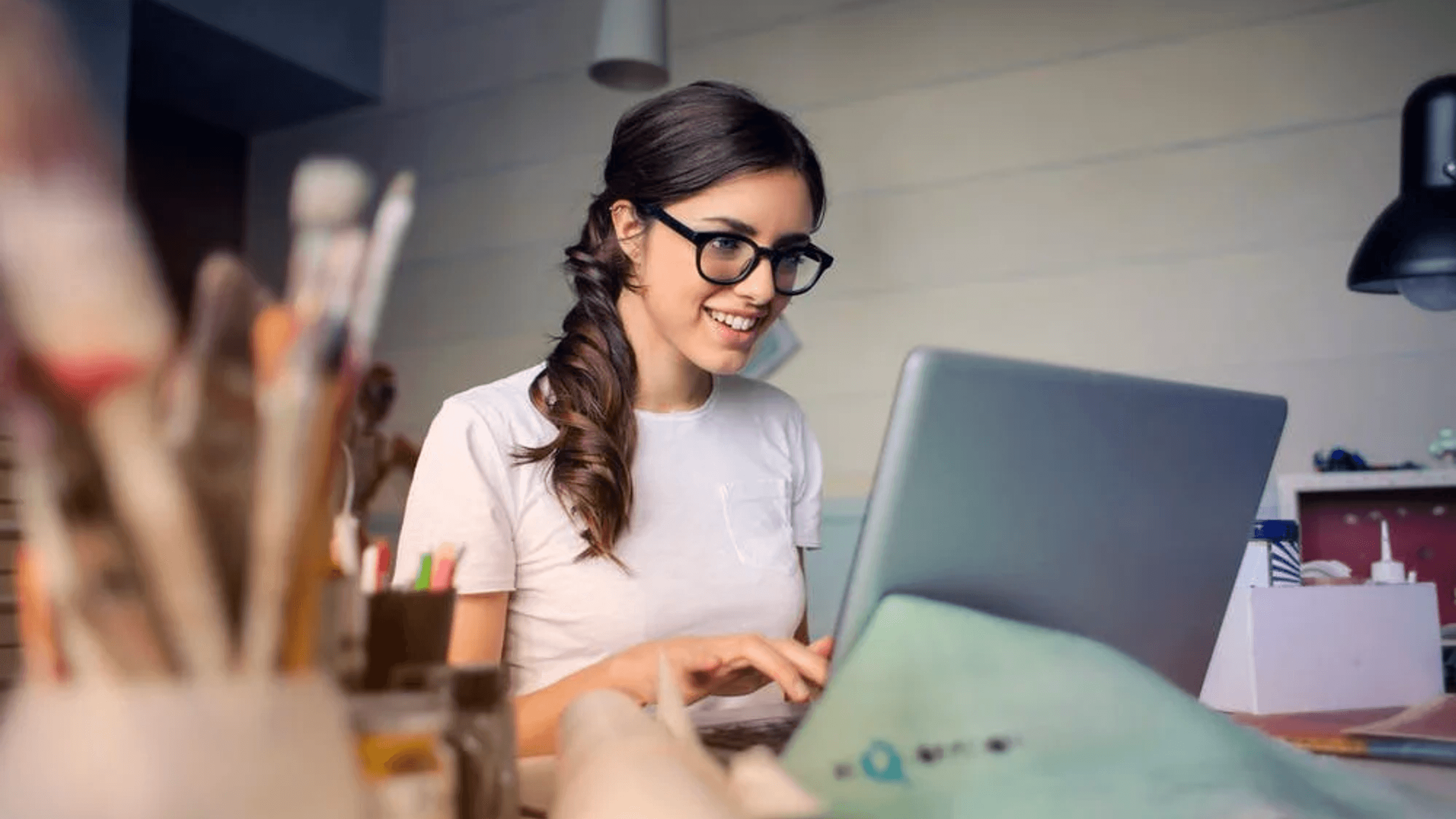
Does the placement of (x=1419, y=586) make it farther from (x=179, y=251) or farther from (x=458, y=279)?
(x=179, y=251)

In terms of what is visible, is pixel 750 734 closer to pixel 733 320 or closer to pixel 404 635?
pixel 404 635

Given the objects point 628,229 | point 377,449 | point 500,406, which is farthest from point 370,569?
point 377,449

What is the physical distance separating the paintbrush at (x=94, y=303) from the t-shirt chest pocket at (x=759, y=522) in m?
1.18

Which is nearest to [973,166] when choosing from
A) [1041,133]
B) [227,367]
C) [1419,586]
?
[1041,133]

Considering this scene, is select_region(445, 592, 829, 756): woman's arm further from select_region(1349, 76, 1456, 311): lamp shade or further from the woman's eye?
select_region(1349, 76, 1456, 311): lamp shade

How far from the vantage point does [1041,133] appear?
269 cm

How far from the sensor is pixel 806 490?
1663 millimetres

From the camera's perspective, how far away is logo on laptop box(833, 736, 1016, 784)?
1.84 ft

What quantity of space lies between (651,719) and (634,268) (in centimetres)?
97

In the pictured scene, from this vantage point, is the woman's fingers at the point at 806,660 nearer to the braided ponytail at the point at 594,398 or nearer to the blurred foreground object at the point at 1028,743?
the blurred foreground object at the point at 1028,743

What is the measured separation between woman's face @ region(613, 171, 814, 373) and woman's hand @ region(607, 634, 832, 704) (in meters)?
0.47

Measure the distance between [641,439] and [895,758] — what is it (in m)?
0.94

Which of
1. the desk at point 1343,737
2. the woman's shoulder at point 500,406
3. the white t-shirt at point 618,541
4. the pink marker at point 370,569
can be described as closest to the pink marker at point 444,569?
the pink marker at point 370,569

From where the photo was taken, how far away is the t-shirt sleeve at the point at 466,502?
1.26 meters
